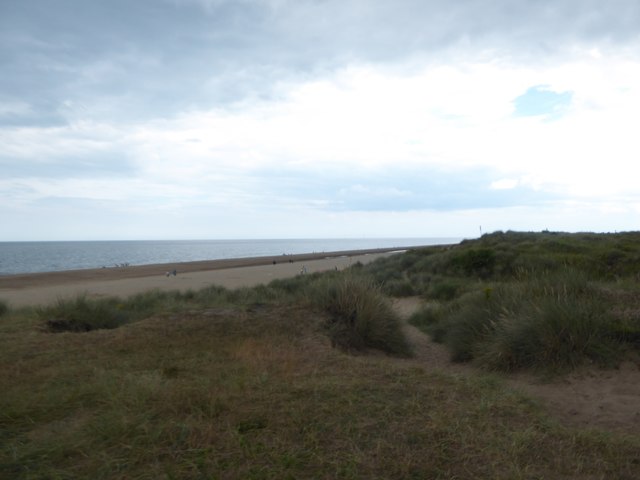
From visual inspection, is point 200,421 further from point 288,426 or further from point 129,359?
point 129,359

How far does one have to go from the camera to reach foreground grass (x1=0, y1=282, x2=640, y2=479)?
3680 millimetres

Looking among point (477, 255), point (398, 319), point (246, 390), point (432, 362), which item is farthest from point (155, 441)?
point (477, 255)

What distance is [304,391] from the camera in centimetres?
515

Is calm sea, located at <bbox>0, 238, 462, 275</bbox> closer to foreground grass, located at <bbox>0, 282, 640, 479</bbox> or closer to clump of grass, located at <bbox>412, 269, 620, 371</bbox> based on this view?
clump of grass, located at <bbox>412, 269, 620, 371</bbox>

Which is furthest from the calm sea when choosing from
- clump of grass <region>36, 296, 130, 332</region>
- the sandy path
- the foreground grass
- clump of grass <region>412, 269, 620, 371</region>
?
the sandy path

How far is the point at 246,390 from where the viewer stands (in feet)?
16.8

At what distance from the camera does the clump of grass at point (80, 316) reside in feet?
31.4

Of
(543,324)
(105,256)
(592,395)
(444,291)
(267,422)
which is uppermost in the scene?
(105,256)

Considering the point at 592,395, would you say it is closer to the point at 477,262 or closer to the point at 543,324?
the point at 543,324

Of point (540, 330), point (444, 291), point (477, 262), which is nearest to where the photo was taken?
point (540, 330)

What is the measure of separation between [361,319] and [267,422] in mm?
4659

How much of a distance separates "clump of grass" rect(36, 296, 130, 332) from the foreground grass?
267 cm

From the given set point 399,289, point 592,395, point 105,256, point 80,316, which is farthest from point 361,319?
point 105,256

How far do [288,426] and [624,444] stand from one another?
2.53 m
